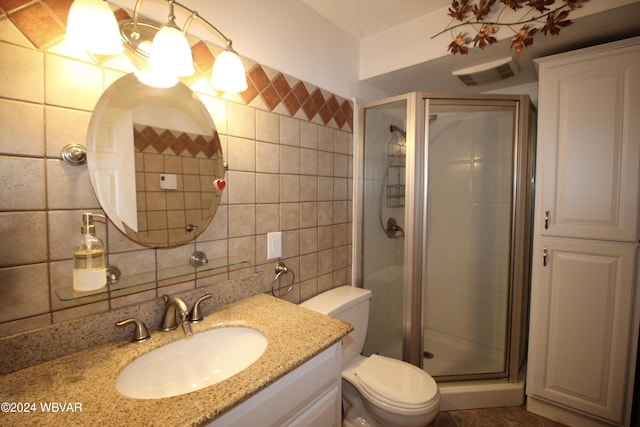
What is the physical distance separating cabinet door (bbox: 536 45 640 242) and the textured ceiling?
716 millimetres

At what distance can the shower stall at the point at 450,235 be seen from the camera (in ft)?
5.63

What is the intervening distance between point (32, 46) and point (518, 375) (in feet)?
8.77

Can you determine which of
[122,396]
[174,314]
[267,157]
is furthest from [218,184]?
[122,396]

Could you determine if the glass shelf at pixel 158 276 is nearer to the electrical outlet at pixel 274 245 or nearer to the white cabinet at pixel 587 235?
the electrical outlet at pixel 274 245

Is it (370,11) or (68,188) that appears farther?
(370,11)

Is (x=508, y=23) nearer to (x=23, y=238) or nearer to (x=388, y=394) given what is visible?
(x=388, y=394)

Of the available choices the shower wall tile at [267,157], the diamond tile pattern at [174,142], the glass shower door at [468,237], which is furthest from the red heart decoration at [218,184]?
the glass shower door at [468,237]

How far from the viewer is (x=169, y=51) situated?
917mm

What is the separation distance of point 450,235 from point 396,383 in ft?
4.06

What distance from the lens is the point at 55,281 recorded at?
834 millimetres

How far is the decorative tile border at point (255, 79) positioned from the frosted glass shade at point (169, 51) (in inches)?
5.9

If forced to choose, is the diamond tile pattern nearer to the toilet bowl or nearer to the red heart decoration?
the red heart decoration

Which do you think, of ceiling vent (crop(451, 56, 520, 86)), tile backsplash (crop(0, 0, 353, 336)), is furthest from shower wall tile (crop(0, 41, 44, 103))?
ceiling vent (crop(451, 56, 520, 86))

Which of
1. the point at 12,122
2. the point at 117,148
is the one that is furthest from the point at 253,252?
the point at 12,122
